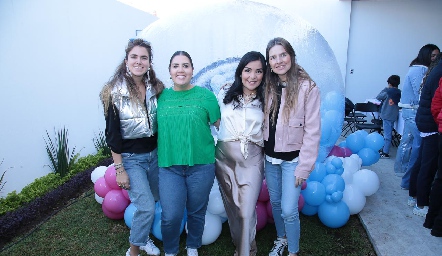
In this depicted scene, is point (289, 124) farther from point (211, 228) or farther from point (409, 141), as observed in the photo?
point (409, 141)

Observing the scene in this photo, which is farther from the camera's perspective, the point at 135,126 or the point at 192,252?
the point at 192,252

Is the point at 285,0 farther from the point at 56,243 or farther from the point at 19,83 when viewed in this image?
the point at 56,243

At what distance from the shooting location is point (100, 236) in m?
3.09

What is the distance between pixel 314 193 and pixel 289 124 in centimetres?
107

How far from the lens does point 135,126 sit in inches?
89.5

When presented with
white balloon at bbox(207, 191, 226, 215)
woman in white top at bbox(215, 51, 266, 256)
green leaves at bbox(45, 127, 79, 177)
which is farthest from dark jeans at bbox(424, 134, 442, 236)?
green leaves at bbox(45, 127, 79, 177)

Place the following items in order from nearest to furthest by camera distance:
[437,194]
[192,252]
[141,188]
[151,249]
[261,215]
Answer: [141,188] → [192,252] → [151,249] → [261,215] → [437,194]

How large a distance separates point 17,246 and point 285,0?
25.6 ft

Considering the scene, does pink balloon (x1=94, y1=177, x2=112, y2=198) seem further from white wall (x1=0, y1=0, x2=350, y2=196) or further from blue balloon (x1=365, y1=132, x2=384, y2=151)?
blue balloon (x1=365, y1=132, x2=384, y2=151)

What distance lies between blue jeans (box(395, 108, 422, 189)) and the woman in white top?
237cm

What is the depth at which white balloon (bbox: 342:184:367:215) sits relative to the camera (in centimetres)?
316

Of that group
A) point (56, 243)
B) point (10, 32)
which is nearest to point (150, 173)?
point (56, 243)

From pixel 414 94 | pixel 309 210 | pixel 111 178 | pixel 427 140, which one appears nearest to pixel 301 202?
pixel 309 210

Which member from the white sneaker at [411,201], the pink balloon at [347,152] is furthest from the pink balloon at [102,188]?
the white sneaker at [411,201]
